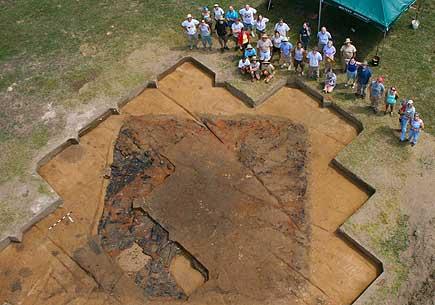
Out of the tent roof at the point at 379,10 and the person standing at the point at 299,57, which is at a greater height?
the tent roof at the point at 379,10

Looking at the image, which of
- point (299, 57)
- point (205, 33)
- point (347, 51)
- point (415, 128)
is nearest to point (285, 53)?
point (299, 57)

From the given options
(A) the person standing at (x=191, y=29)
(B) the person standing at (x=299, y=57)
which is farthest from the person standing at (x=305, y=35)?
(A) the person standing at (x=191, y=29)

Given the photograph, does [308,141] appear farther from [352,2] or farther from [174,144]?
[352,2]

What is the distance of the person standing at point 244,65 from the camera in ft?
58.3

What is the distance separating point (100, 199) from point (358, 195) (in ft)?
24.1

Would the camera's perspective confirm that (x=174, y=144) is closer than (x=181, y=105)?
Yes

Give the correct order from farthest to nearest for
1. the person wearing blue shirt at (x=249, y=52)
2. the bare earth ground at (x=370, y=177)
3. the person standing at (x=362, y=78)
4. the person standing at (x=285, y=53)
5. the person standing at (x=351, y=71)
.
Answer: the person wearing blue shirt at (x=249, y=52), the person standing at (x=285, y=53), the person standing at (x=351, y=71), the person standing at (x=362, y=78), the bare earth ground at (x=370, y=177)

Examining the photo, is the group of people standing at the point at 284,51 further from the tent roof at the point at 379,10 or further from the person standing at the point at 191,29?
the tent roof at the point at 379,10

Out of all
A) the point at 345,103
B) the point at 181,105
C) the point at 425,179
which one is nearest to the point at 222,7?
the point at 181,105

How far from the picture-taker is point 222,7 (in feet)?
67.1

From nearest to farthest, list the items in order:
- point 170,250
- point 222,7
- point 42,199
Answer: point 170,250, point 42,199, point 222,7

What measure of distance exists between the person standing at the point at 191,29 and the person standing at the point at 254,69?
2486 mm

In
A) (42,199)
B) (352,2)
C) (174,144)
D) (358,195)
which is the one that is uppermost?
(352,2)

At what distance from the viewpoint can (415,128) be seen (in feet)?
49.5
